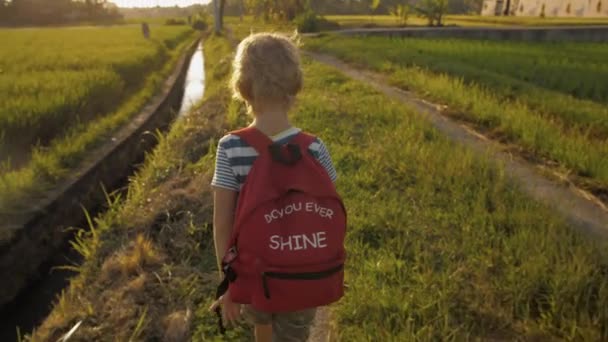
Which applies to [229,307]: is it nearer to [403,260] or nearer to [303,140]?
[303,140]

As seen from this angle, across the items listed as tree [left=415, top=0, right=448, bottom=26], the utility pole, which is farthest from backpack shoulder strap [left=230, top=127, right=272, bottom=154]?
the utility pole

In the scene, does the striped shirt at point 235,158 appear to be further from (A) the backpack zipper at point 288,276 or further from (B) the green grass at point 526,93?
(B) the green grass at point 526,93

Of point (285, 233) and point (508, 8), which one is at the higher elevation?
point (508, 8)

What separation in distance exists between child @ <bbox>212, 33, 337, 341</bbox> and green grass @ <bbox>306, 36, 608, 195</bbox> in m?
3.18

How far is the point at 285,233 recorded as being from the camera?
1350mm

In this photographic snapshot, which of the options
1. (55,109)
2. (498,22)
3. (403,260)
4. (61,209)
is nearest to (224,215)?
(403,260)

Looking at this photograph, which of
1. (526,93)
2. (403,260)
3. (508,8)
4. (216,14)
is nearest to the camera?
(403,260)

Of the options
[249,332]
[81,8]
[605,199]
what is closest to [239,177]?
[249,332]

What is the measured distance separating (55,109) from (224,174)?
5811 mm

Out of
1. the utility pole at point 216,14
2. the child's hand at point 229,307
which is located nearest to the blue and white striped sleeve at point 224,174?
the child's hand at point 229,307

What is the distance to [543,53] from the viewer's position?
38.4 feet

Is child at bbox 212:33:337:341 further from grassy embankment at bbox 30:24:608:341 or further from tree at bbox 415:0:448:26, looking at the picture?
tree at bbox 415:0:448:26

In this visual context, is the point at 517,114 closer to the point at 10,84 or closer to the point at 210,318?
the point at 210,318

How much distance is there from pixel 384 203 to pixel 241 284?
6.89 ft
